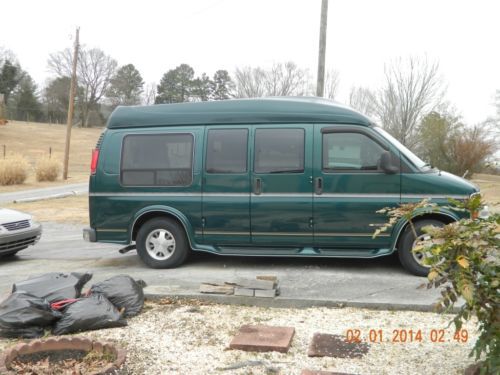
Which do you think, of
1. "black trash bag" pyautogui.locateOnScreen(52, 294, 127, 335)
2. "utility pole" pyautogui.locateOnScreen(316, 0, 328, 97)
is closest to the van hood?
"black trash bag" pyautogui.locateOnScreen(52, 294, 127, 335)

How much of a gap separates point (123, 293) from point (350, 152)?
3445 mm

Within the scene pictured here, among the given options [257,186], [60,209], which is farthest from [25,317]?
[60,209]

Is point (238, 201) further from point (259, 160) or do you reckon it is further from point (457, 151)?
point (457, 151)

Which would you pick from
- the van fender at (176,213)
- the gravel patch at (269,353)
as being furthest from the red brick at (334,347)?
the van fender at (176,213)

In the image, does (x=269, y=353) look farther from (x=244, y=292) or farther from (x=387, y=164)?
(x=387, y=164)

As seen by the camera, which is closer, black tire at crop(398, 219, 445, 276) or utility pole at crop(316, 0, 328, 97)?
black tire at crop(398, 219, 445, 276)

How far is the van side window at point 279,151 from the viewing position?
23.0 ft

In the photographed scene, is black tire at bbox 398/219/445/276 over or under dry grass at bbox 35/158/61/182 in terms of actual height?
under

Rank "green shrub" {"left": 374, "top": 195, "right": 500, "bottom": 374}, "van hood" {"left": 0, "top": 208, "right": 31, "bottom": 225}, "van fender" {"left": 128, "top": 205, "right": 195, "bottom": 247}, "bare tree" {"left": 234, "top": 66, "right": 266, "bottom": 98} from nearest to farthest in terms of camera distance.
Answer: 1. "green shrub" {"left": 374, "top": 195, "right": 500, "bottom": 374}
2. "van fender" {"left": 128, "top": 205, "right": 195, "bottom": 247}
3. "van hood" {"left": 0, "top": 208, "right": 31, "bottom": 225}
4. "bare tree" {"left": 234, "top": 66, "right": 266, "bottom": 98}

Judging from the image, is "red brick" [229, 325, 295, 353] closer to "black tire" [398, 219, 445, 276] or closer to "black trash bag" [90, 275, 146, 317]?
"black trash bag" [90, 275, 146, 317]

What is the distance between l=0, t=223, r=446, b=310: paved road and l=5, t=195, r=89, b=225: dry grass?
19.0ft

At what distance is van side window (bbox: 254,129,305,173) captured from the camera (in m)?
7.02

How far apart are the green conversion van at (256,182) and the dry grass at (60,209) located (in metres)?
7.47

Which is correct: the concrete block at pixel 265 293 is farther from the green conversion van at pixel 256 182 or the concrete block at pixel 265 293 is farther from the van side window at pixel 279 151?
the van side window at pixel 279 151
